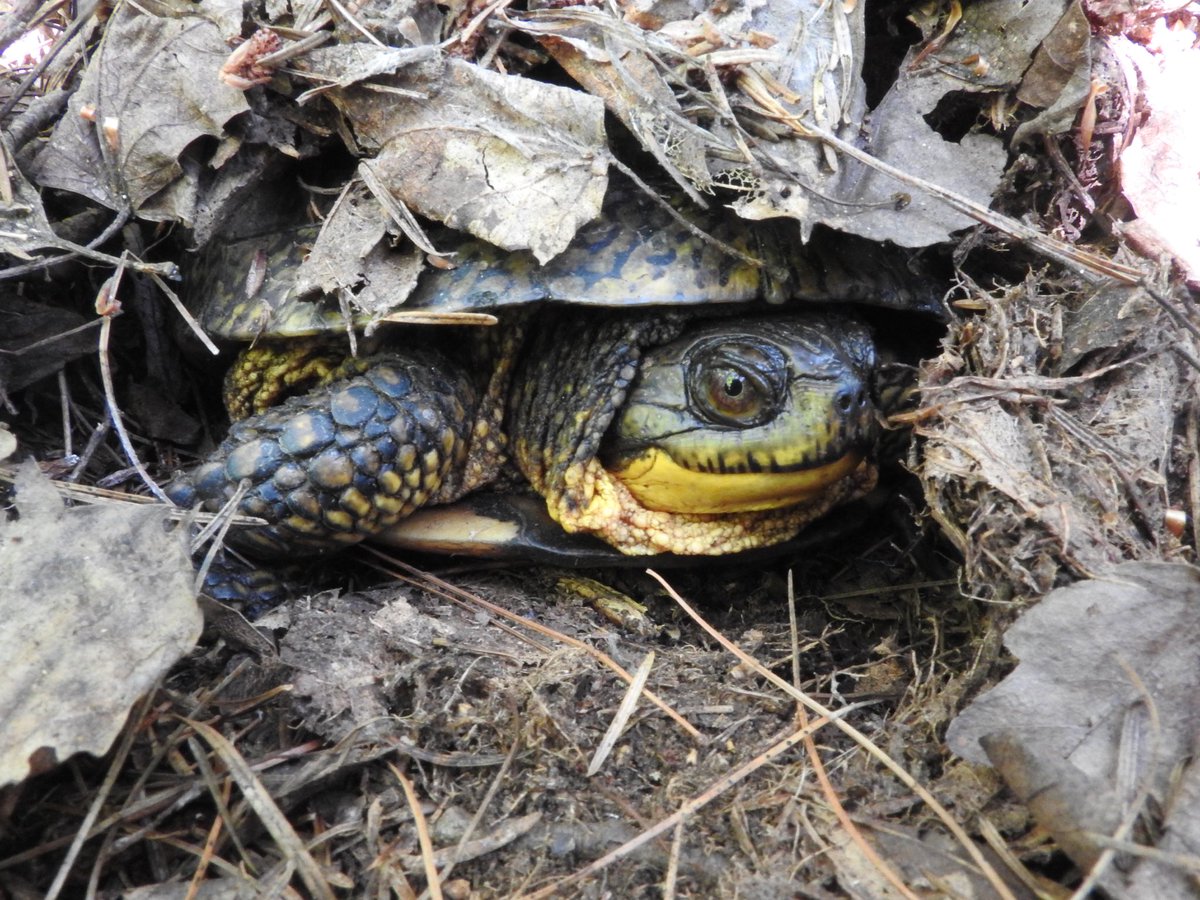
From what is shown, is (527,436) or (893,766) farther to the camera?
(527,436)

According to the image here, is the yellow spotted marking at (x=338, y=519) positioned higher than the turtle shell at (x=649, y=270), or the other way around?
the turtle shell at (x=649, y=270)

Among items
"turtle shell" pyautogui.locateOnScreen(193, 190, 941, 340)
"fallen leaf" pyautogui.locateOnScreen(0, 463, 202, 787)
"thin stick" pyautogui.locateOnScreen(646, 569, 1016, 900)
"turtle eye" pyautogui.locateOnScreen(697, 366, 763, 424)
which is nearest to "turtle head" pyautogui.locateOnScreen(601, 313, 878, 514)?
"turtle eye" pyautogui.locateOnScreen(697, 366, 763, 424)

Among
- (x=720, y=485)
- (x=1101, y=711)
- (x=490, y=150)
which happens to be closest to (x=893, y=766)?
(x=1101, y=711)

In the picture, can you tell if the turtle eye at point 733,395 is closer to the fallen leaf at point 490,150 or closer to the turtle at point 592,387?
the turtle at point 592,387

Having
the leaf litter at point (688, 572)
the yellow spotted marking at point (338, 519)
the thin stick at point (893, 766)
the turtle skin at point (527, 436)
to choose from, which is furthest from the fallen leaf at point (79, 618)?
the thin stick at point (893, 766)

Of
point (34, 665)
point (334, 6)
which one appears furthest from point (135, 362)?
point (34, 665)

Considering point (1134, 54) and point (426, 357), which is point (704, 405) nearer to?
point (426, 357)

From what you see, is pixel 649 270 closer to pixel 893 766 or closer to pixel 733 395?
pixel 733 395
